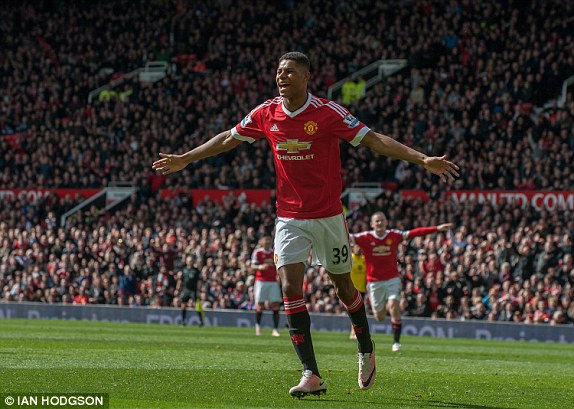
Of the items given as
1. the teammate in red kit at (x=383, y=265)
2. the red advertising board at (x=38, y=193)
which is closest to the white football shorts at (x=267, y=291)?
the teammate in red kit at (x=383, y=265)

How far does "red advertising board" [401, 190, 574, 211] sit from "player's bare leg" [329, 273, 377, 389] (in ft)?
63.4

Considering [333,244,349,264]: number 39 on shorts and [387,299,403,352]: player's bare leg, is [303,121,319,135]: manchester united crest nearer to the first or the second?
[333,244,349,264]: number 39 on shorts

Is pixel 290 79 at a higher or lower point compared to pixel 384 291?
higher

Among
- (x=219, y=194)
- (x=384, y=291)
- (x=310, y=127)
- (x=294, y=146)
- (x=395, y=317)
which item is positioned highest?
(x=310, y=127)

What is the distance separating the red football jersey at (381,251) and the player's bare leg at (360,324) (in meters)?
9.54

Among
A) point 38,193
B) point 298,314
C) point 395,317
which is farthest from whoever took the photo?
point 38,193

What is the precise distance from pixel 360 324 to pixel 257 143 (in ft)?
83.1

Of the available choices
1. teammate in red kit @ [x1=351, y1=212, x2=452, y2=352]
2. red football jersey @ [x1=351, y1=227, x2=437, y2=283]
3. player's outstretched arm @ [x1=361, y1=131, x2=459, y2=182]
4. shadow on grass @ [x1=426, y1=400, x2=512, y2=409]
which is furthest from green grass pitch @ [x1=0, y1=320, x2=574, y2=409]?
player's outstretched arm @ [x1=361, y1=131, x2=459, y2=182]

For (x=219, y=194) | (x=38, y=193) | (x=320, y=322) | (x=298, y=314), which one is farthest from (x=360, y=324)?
(x=38, y=193)

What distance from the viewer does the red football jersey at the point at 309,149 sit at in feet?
31.4

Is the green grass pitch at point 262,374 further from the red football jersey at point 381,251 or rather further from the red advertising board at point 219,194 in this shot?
the red advertising board at point 219,194

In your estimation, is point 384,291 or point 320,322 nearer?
point 384,291

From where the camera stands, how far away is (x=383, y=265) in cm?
2011

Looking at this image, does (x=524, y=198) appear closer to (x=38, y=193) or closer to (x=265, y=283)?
(x=265, y=283)
